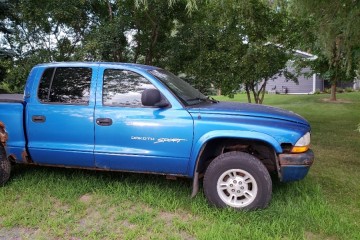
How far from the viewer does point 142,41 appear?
36.5 feet

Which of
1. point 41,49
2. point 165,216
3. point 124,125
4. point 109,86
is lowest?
point 165,216

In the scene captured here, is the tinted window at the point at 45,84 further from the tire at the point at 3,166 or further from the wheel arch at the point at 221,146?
the wheel arch at the point at 221,146

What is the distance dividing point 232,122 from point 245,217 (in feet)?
3.66

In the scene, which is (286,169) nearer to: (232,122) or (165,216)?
(232,122)

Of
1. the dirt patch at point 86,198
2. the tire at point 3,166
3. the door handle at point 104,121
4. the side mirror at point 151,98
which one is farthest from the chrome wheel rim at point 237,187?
the tire at point 3,166

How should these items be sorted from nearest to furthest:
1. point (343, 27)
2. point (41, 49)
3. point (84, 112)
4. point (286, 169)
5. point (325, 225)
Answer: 1. point (325, 225)
2. point (286, 169)
3. point (84, 112)
4. point (343, 27)
5. point (41, 49)

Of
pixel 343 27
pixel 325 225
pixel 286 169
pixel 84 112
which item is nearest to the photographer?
pixel 325 225

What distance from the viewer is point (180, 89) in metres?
5.04

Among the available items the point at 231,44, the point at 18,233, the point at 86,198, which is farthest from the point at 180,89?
the point at 231,44

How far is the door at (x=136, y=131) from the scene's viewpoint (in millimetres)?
4461

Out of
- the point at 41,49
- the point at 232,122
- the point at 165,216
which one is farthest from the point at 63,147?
the point at 41,49

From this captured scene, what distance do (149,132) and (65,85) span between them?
1466 mm

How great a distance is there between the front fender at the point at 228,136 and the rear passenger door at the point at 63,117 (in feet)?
4.47

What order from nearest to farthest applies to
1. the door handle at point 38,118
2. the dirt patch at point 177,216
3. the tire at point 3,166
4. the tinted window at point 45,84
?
the dirt patch at point 177,216, the door handle at point 38,118, the tinted window at point 45,84, the tire at point 3,166
